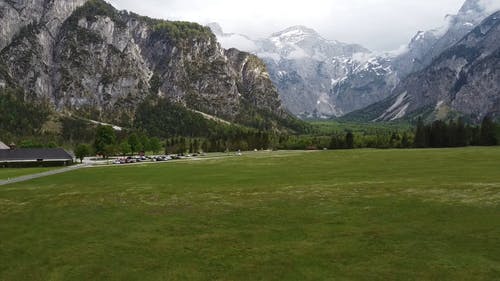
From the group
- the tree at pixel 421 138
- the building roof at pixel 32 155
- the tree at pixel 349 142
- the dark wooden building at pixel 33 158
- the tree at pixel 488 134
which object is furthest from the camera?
the tree at pixel 349 142

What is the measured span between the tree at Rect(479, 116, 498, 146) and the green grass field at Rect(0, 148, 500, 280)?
121 meters

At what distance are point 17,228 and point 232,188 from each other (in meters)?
25.9

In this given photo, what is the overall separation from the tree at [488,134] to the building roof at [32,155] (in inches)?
5677

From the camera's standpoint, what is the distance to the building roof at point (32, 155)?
455ft

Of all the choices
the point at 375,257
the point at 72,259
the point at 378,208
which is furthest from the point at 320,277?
the point at 378,208

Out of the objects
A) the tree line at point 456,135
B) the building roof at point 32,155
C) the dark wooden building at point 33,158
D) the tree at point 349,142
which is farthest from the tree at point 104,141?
the tree line at point 456,135

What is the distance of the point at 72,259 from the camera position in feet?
88.3

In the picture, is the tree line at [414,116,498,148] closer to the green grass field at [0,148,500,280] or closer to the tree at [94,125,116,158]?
the green grass field at [0,148,500,280]

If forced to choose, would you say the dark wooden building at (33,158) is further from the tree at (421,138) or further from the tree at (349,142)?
the tree at (421,138)

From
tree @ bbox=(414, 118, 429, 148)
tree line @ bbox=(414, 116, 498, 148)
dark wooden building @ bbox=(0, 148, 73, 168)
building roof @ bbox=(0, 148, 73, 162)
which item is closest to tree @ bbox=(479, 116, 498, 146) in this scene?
tree line @ bbox=(414, 116, 498, 148)

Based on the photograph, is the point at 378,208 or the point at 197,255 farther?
the point at 378,208

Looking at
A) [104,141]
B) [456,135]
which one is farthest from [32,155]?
[456,135]

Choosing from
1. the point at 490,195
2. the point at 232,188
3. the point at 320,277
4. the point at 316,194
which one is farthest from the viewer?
the point at 232,188

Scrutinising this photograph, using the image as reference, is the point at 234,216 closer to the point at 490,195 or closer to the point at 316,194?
the point at 316,194
